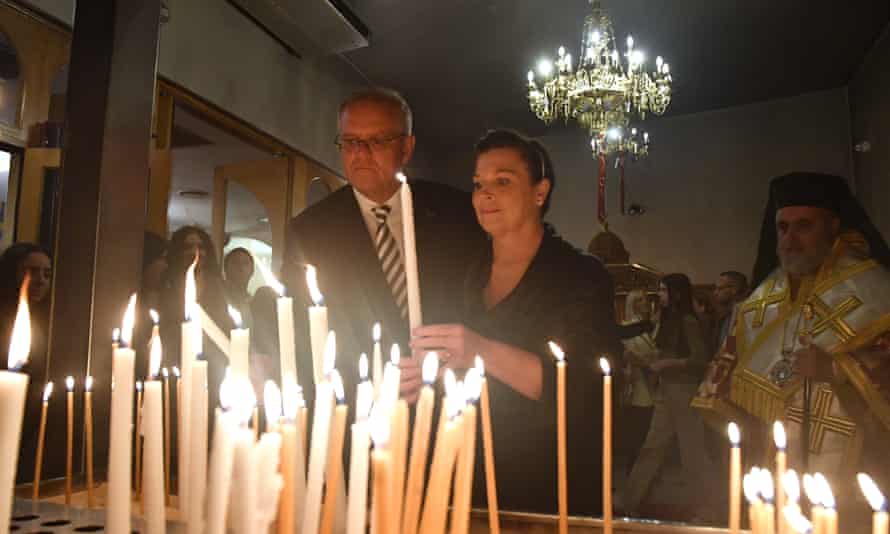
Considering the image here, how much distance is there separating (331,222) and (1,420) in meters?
1.51

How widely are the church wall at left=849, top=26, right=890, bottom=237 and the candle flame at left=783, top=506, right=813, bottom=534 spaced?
4.42ft

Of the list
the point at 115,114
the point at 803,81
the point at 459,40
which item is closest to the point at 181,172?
the point at 115,114

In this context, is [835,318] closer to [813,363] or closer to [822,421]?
[813,363]

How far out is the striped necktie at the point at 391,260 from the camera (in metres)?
1.70

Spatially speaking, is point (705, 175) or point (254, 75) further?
point (254, 75)

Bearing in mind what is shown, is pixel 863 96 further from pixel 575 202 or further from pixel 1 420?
pixel 1 420

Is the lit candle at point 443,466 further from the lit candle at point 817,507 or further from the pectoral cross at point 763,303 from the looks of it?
the pectoral cross at point 763,303

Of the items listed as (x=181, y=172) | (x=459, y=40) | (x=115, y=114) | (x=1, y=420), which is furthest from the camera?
(x=459, y=40)

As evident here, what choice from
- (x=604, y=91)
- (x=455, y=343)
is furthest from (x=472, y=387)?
(x=604, y=91)

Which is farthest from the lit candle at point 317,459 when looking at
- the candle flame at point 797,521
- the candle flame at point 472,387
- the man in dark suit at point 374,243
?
the man in dark suit at point 374,243

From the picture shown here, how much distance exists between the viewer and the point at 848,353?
1446 millimetres

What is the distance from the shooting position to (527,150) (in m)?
1.69

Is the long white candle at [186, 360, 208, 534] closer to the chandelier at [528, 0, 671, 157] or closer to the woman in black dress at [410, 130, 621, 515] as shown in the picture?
the woman in black dress at [410, 130, 621, 515]

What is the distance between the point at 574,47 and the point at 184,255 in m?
1.36
